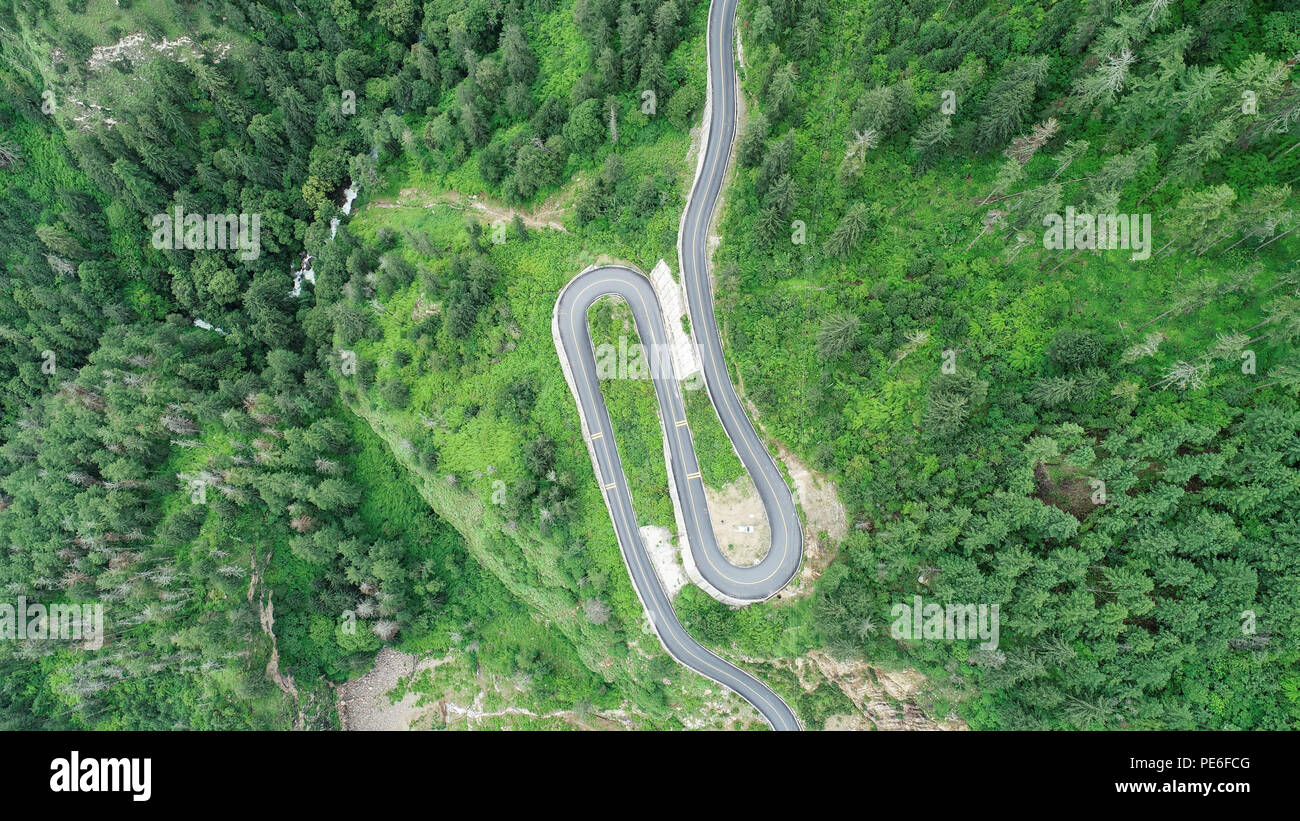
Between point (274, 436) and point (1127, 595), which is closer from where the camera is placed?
point (1127, 595)

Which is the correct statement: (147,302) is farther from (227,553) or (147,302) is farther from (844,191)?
(844,191)

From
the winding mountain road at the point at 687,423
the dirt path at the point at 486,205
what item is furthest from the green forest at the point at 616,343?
the winding mountain road at the point at 687,423

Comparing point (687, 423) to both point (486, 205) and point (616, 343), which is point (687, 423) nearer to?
point (616, 343)

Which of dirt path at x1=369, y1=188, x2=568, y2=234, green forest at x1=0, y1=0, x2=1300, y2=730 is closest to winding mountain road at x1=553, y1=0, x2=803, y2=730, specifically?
green forest at x1=0, y1=0, x2=1300, y2=730

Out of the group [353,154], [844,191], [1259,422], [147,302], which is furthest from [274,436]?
[1259,422]

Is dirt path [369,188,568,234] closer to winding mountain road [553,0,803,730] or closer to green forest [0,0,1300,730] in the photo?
green forest [0,0,1300,730]

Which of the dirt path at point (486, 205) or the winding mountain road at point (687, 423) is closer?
the winding mountain road at point (687, 423)

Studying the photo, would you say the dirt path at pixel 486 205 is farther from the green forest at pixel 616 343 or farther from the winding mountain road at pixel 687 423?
the winding mountain road at pixel 687 423
